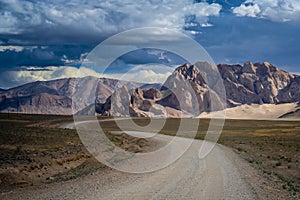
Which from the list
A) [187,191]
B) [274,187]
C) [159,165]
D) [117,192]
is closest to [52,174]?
[159,165]

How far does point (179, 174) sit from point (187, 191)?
5.13 m

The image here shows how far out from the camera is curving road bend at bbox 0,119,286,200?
1561 cm

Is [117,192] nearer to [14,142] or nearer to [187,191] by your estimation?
[187,191]

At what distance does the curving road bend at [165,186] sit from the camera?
15.6m

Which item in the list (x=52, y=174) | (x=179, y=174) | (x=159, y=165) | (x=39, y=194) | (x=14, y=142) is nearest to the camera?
(x=39, y=194)

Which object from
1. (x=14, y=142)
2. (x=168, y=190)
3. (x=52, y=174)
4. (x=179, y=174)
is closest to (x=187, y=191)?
(x=168, y=190)

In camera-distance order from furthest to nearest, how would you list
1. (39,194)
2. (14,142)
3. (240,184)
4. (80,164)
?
(14,142), (80,164), (240,184), (39,194)

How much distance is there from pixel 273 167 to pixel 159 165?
29.0ft

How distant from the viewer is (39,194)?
16062 mm

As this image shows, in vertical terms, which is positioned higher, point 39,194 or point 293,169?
point 39,194

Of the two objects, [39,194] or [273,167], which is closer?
[39,194]

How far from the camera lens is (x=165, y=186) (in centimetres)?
1775

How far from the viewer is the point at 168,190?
16.7 metres

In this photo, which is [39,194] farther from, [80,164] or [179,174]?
[80,164]
